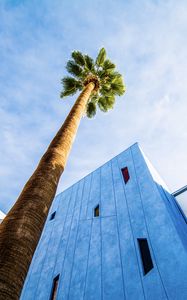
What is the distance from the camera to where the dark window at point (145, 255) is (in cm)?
833

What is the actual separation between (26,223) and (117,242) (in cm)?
778

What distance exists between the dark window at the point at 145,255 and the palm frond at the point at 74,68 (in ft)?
33.7

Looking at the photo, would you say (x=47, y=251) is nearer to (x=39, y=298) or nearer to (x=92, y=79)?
(x=39, y=298)

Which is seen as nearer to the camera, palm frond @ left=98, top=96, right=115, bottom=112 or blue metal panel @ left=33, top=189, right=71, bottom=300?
blue metal panel @ left=33, top=189, right=71, bottom=300

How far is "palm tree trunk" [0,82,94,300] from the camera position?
2863 mm

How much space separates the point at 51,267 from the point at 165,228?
7.46 m

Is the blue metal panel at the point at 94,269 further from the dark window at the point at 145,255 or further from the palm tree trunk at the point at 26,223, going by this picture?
the palm tree trunk at the point at 26,223

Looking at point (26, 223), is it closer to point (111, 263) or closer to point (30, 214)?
point (30, 214)

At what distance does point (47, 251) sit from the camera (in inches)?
563

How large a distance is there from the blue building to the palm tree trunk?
5.28 m

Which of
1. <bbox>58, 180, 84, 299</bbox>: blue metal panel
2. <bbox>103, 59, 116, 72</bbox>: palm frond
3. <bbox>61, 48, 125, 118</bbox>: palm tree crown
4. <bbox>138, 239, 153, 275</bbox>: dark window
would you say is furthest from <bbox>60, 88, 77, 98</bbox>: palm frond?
<bbox>138, 239, 153, 275</bbox>: dark window

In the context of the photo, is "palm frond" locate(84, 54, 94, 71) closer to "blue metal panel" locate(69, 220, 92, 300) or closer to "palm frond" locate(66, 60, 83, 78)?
"palm frond" locate(66, 60, 83, 78)

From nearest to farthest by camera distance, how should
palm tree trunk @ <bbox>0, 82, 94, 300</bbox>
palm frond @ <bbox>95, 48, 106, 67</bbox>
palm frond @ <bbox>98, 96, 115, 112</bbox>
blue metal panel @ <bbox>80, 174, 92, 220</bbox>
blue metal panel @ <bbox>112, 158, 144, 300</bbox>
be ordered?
1. palm tree trunk @ <bbox>0, 82, 94, 300</bbox>
2. blue metal panel @ <bbox>112, 158, 144, 300</bbox>
3. palm frond @ <bbox>95, 48, 106, 67</bbox>
4. blue metal panel @ <bbox>80, 174, 92, 220</bbox>
5. palm frond @ <bbox>98, 96, 115, 112</bbox>

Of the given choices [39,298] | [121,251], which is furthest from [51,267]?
[121,251]
